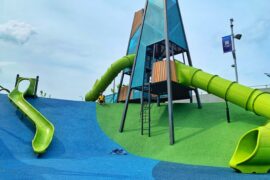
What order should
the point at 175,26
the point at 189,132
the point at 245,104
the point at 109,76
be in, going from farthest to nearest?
1. the point at 109,76
2. the point at 175,26
3. the point at 189,132
4. the point at 245,104

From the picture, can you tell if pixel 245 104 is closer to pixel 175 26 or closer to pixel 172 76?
pixel 172 76

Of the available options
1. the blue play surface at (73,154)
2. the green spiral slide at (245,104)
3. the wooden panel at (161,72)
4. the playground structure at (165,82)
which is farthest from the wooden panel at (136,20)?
the green spiral slide at (245,104)

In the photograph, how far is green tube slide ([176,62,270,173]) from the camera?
916cm

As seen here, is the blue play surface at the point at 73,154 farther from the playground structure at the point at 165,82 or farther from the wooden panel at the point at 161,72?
the wooden panel at the point at 161,72

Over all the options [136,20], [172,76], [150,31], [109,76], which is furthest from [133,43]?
[172,76]

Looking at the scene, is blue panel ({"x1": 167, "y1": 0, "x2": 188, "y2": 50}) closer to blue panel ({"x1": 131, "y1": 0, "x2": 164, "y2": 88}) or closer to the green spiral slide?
blue panel ({"x1": 131, "y1": 0, "x2": 164, "y2": 88})

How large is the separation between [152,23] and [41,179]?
47.9 feet

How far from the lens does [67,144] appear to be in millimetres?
16203

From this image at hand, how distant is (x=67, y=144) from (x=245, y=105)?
10.1 metres

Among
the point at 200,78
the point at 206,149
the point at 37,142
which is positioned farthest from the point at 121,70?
the point at 206,149

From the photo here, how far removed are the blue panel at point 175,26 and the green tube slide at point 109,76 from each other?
6.07 meters

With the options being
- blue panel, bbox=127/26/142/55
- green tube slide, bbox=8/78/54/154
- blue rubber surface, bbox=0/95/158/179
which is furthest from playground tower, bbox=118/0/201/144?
blue panel, bbox=127/26/142/55

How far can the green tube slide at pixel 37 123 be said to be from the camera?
1447 centimetres

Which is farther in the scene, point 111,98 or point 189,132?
point 111,98
